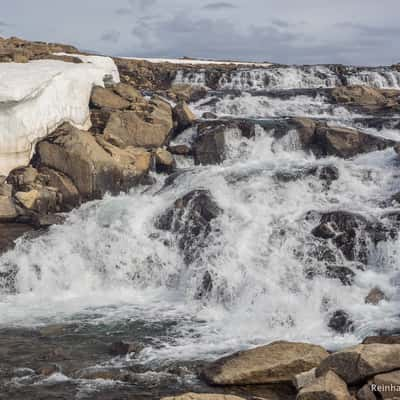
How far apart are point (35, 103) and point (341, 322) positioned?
13.2 metres

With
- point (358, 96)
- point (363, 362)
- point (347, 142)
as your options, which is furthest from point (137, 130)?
point (363, 362)

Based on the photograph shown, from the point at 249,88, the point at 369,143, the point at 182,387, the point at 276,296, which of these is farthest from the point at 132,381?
the point at 249,88

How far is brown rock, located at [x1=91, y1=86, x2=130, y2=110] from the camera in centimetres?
2339

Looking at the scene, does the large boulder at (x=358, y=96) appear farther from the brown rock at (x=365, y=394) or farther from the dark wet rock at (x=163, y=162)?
the brown rock at (x=365, y=394)

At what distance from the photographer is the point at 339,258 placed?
14.9m

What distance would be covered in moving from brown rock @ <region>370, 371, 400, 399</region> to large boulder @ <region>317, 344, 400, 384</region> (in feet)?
0.87

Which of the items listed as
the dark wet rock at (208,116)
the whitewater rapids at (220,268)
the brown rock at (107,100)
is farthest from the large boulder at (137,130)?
the dark wet rock at (208,116)

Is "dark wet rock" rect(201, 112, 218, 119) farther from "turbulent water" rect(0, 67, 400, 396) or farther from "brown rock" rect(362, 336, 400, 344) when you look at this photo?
"brown rock" rect(362, 336, 400, 344)

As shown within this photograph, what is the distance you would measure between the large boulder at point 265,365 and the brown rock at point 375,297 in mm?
3278

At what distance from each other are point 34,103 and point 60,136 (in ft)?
4.88

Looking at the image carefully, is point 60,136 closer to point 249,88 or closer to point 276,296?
point 276,296

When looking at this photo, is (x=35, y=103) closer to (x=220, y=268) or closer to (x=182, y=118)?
(x=182, y=118)

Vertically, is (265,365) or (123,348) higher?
(265,365)

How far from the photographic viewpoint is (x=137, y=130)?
22.1 metres
